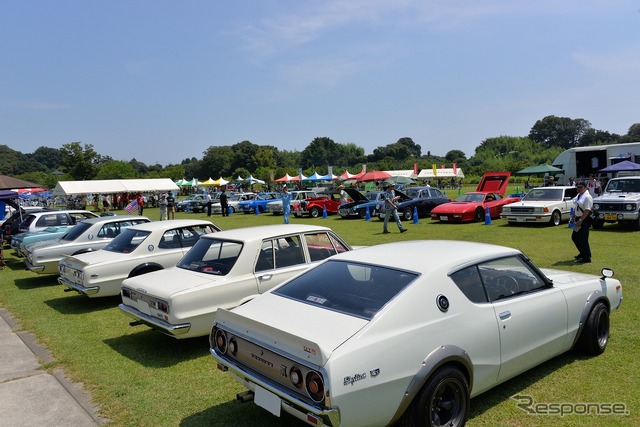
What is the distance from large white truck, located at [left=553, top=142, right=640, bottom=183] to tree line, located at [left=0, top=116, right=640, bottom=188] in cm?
4991

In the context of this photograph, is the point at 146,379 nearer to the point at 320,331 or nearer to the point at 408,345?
the point at 320,331

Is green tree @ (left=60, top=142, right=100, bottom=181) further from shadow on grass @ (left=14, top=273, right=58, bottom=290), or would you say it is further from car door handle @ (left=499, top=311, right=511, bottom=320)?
car door handle @ (left=499, top=311, right=511, bottom=320)

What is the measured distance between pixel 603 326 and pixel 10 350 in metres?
7.36

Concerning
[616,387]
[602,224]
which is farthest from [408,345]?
[602,224]

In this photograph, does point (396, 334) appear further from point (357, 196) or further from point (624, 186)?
point (357, 196)

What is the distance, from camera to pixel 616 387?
4.08m

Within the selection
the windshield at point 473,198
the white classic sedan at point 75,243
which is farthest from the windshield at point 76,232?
the windshield at point 473,198

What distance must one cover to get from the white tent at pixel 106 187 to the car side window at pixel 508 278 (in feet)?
124

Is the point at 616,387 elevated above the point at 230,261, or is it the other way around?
the point at 230,261

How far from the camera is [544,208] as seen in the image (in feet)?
53.0

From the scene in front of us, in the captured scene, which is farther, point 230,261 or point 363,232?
point 363,232

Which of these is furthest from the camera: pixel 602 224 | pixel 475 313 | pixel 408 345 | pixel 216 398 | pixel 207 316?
pixel 602 224

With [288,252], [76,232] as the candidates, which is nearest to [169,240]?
[288,252]

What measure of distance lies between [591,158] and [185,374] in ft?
98.0
